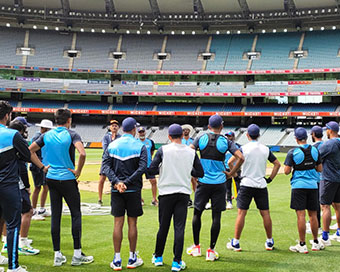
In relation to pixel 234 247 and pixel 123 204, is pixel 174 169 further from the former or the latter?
pixel 234 247

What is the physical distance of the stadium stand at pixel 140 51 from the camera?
5503 centimetres

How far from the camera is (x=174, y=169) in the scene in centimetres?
591

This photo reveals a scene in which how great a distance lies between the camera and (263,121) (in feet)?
178

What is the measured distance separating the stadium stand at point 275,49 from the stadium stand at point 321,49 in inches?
63.5

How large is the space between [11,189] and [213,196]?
11.1 ft

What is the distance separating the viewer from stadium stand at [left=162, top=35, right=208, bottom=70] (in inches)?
2149

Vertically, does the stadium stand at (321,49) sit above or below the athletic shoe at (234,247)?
above

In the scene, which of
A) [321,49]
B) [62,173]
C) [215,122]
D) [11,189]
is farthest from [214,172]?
[321,49]

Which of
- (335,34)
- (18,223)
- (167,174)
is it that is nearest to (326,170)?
(167,174)

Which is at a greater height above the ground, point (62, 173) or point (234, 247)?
point (62, 173)

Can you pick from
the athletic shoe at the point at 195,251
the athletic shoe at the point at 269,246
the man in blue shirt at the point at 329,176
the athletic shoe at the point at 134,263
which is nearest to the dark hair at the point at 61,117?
the athletic shoe at the point at 134,263

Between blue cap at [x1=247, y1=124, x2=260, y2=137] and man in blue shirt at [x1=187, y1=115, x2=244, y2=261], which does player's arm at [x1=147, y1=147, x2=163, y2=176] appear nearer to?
man in blue shirt at [x1=187, y1=115, x2=244, y2=261]

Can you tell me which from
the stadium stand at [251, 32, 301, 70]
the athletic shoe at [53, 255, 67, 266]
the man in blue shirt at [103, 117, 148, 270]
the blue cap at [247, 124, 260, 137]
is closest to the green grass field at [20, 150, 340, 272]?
the athletic shoe at [53, 255, 67, 266]

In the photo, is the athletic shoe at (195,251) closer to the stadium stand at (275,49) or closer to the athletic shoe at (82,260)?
the athletic shoe at (82,260)
